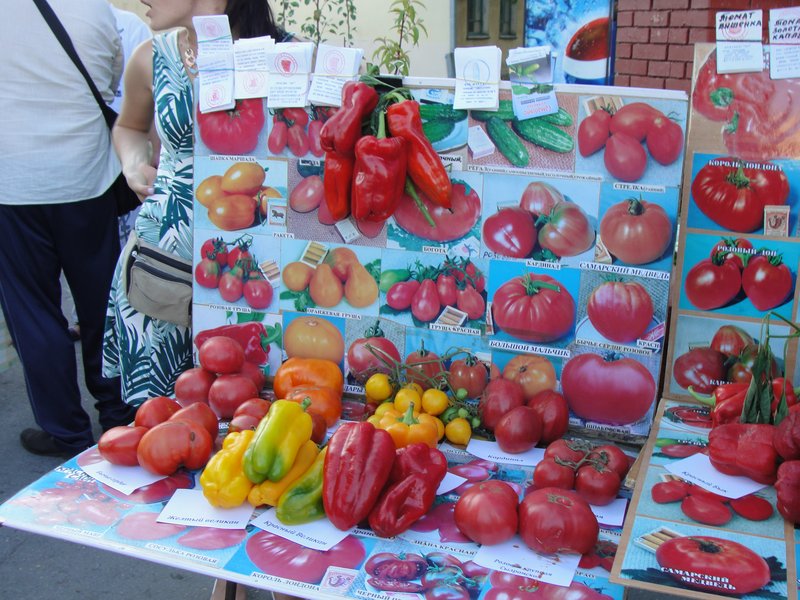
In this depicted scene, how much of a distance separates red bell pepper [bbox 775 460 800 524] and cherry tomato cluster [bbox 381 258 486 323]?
2.77ft

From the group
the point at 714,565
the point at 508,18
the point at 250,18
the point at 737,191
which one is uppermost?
the point at 508,18

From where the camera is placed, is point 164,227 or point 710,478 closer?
point 710,478

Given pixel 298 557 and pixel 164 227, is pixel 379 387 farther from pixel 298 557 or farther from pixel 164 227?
pixel 164 227

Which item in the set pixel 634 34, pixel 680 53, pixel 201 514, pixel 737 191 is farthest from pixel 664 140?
pixel 634 34

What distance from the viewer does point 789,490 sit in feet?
5.05

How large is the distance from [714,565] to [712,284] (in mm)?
783

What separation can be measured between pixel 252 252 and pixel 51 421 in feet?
6.47

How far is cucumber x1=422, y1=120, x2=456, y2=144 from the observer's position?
208 centimetres

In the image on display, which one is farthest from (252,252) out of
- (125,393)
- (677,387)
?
(677,387)

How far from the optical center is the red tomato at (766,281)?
1911mm

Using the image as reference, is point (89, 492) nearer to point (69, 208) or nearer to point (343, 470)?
point (343, 470)

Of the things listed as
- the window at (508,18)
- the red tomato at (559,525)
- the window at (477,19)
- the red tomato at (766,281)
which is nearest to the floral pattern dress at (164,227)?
the red tomato at (559,525)

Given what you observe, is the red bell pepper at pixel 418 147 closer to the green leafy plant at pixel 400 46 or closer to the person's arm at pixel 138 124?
the person's arm at pixel 138 124

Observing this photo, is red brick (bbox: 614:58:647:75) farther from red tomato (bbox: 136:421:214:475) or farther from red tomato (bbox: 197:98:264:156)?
red tomato (bbox: 136:421:214:475)
